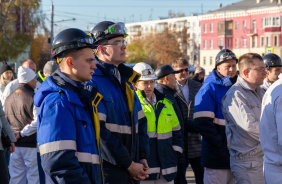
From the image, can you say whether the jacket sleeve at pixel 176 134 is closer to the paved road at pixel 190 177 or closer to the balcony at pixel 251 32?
the paved road at pixel 190 177

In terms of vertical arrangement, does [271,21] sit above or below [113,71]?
above

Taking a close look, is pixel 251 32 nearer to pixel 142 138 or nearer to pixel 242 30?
pixel 242 30

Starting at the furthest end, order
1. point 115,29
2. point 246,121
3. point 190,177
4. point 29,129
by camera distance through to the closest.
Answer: point 190,177 < point 29,129 < point 246,121 < point 115,29

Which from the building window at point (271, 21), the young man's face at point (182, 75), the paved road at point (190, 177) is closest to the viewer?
A: the young man's face at point (182, 75)

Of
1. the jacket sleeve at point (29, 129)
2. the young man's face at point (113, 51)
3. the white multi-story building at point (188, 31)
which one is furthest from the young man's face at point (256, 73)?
the white multi-story building at point (188, 31)

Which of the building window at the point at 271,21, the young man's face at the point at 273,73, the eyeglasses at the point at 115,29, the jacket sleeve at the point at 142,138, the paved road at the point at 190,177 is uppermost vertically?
the building window at the point at 271,21

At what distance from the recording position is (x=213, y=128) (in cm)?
670

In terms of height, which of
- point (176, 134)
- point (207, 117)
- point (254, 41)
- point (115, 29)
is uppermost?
point (115, 29)

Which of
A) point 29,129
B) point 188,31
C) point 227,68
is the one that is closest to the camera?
point 227,68

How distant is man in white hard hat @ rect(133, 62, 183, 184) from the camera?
6375mm

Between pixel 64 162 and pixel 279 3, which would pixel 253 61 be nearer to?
pixel 64 162

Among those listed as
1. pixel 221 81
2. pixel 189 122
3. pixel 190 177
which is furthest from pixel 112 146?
pixel 190 177

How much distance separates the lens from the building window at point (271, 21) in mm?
77856

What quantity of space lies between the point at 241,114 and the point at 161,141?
1.22 metres
